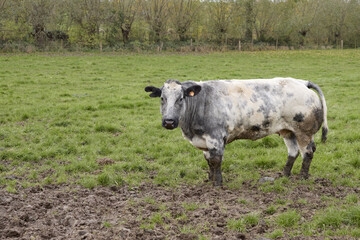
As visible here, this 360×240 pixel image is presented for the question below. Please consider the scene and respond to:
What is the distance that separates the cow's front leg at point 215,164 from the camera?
6.98 meters

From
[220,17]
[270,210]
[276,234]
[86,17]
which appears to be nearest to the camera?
[276,234]

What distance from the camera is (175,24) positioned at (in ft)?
166

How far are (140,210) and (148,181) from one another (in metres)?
1.60

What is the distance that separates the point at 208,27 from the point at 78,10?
1812 cm

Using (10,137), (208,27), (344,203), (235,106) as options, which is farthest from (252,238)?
(208,27)

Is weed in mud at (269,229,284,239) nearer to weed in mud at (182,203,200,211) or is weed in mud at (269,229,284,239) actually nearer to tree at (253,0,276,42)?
weed in mud at (182,203,200,211)

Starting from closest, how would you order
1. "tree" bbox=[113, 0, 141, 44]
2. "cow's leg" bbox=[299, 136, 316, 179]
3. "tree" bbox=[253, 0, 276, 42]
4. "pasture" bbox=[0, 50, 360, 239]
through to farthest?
"pasture" bbox=[0, 50, 360, 239] → "cow's leg" bbox=[299, 136, 316, 179] → "tree" bbox=[113, 0, 141, 44] → "tree" bbox=[253, 0, 276, 42]

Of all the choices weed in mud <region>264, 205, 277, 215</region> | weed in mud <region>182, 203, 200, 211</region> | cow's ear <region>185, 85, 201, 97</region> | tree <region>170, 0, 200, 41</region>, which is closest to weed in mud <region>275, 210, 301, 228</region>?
weed in mud <region>264, 205, 277, 215</region>

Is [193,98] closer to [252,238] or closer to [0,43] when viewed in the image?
[252,238]

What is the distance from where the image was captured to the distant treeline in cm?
4016

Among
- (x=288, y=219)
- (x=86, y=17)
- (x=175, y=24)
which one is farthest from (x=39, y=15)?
(x=288, y=219)

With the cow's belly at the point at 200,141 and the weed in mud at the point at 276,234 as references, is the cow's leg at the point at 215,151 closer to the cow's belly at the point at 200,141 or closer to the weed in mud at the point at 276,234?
the cow's belly at the point at 200,141

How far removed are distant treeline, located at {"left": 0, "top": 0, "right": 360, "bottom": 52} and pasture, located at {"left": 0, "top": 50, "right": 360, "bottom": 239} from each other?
27.5 meters

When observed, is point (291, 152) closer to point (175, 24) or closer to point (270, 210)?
point (270, 210)
